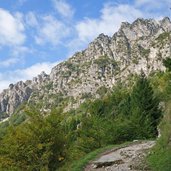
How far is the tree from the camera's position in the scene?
171 feet

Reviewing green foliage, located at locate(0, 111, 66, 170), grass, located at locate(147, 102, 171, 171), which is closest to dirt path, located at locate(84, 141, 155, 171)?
grass, located at locate(147, 102, 171, 171)

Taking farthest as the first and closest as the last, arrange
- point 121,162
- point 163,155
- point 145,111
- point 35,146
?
1. point 145,111
2. point 35,146
3. point 121,162
4. point 163,155

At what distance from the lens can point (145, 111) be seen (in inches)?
2245

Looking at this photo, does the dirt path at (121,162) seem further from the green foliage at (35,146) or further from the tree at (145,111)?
the tree at (145,111)

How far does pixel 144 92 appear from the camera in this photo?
58.9 metres

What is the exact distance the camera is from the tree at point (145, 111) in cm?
5216

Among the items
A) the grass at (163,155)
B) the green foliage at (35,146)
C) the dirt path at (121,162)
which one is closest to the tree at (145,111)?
the dirt path at (121,162)

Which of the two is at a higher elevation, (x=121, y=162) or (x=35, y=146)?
(x=35, y=146)

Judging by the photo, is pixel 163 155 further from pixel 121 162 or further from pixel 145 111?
pixel 145 111

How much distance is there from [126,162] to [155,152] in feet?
8.35

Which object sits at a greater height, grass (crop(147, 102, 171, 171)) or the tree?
the tree

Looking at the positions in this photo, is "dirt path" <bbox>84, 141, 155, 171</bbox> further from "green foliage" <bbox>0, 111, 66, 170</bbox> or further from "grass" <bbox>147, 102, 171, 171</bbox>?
"green foliage" <bbox>0, 111, 66, 170</bbox>

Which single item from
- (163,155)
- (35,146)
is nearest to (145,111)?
(35,146)

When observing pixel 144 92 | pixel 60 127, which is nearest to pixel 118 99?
pixel 144 92
